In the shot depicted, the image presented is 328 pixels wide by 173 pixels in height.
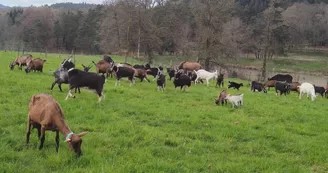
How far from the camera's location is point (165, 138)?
8828 millimetres

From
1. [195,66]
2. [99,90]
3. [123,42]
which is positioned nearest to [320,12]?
[123,42]

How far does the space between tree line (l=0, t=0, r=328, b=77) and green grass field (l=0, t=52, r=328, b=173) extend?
2544cm

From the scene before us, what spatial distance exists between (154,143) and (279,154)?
9.99 feet

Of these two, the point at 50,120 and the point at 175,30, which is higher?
the point at 175,30

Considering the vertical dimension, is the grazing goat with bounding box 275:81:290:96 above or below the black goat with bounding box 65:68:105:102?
below

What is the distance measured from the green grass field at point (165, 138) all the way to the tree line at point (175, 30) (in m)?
25.4

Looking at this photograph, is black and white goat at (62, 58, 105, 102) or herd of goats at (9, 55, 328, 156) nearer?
herd of goats at (9, 55, 328, 156)

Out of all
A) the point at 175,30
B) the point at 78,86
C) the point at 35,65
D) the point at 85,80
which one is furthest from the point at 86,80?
the point at 175,30

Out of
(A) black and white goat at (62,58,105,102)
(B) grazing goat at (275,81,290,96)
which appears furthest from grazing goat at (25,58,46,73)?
(B) grazing goat at (275,81,290,96)

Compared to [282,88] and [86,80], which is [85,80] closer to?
[86,80]

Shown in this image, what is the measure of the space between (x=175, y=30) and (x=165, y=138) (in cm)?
5758

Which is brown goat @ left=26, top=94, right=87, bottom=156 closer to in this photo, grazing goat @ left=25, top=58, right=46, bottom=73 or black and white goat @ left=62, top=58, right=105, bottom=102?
black and white goat @ left=62, top=58, right=105, bottom=102

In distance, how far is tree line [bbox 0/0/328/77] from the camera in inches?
1519

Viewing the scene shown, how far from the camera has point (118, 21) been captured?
4991cm
